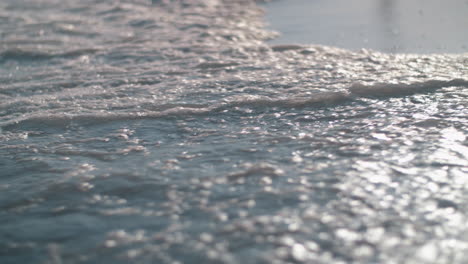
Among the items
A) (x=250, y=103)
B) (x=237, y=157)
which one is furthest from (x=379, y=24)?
(x=237, y=157)

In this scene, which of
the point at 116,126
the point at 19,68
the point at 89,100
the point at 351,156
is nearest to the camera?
the point at 351,156

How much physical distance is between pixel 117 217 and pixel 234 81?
5.99 feet

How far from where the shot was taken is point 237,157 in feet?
8.07

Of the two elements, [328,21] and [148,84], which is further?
[328,21]

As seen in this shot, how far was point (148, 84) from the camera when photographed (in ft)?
12.3

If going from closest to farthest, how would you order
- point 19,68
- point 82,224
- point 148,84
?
1. point 82,224
2. point 148,84
3. point 19,68

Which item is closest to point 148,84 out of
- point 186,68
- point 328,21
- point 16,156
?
point 186,68

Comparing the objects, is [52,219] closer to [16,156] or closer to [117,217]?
[117,217]

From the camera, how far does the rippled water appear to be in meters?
1.81

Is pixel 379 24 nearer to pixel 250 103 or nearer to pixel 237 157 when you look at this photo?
pixel 250 103

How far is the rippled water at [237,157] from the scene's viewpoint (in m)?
1.81

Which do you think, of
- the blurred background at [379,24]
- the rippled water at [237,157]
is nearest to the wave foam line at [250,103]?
the rippled water at [237,157]

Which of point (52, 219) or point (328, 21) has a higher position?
point (328, 21)

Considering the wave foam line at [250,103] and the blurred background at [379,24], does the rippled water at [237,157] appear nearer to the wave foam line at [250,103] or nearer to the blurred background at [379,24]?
the wave foam line at [250,103]
